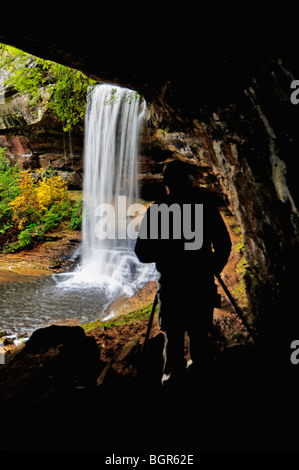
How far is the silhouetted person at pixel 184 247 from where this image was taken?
86.3 inches

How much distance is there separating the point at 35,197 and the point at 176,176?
12.6 metres

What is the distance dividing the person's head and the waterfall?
6.87 m

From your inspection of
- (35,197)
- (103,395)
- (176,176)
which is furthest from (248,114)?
(35,197)

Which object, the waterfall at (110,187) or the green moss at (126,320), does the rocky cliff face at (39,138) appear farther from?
the green moss at (126,320)

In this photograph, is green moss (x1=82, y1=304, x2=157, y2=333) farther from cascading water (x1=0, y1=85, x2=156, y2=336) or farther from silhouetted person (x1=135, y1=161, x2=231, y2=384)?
silhouetted person (x1=135, y1=161, x2=231, y2=384)

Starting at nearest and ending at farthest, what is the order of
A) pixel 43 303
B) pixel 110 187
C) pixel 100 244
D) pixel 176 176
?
pixel 176 176 → pixel 43 303 → pixel 100 244 → pixel 110 187

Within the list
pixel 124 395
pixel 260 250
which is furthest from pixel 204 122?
pixel 124 395

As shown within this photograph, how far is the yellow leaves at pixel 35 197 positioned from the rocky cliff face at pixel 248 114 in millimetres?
9957

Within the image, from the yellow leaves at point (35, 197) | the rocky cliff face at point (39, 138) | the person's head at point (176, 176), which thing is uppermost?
the rocky cliff face at point (39, 138)

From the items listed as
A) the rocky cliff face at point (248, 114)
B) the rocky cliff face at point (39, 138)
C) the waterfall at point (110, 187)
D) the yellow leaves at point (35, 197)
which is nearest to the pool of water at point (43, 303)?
the waterfall at point (110, 187)

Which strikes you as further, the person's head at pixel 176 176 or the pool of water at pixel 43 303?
the pool of water at pixel 43 303

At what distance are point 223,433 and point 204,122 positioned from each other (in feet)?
13.6

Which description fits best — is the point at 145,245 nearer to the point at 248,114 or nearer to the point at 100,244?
the point at 248,114

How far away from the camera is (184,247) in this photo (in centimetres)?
222
